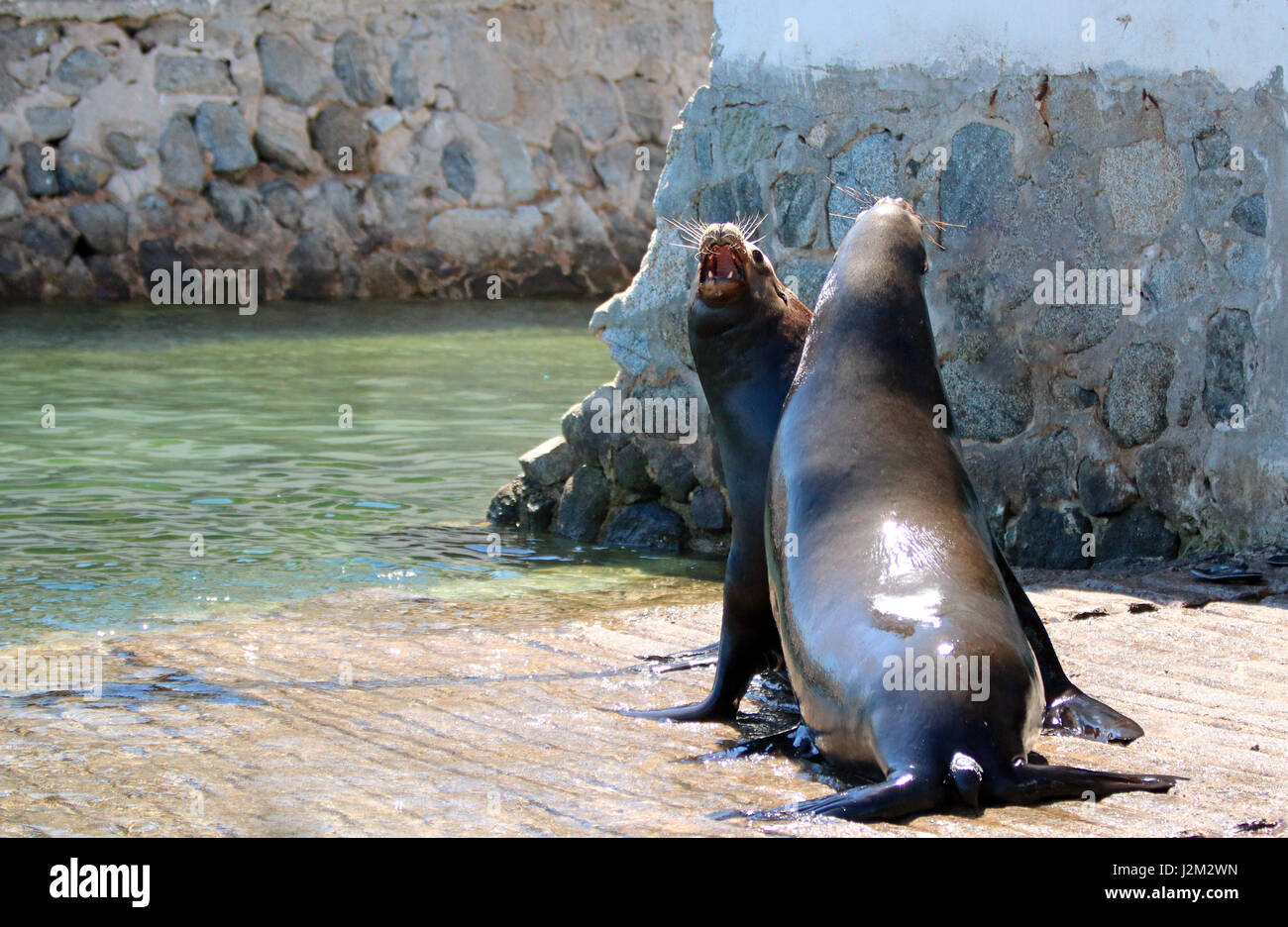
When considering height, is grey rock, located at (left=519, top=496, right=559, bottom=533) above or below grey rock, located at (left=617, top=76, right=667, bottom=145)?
below

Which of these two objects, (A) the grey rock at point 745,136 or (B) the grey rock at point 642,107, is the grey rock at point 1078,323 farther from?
(B) the grey rock at point 642,107

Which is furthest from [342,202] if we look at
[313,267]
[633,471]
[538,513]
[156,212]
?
[633,471]

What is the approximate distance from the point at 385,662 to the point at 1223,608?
101 inches

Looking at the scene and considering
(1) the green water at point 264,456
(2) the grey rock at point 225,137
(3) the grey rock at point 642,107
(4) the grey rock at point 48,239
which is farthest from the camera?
(3) the grey rock at point 642,107

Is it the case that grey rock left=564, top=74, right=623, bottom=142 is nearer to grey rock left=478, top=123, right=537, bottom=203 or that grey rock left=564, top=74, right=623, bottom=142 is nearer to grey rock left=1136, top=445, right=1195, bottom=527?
grey rock left=478, top=123, right=537, bottom=203

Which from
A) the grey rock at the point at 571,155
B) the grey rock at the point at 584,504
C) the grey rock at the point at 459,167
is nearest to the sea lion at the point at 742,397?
the grey rock at the point at 584,504

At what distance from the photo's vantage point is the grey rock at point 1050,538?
6.27 metres

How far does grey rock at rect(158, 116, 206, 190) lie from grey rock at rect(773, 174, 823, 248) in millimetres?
8312

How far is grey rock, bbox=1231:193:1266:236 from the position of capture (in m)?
5.68

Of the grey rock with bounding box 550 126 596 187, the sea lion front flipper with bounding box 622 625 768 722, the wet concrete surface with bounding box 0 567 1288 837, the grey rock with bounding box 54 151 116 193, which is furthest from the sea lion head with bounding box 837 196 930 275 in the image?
the grey rock with bounding box 550 126 596 187

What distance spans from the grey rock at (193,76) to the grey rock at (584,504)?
788cm

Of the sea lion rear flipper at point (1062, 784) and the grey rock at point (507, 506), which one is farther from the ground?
the sea lion rear flipper at point (1062, 784)

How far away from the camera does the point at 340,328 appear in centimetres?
1298
